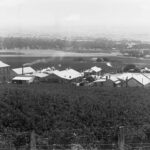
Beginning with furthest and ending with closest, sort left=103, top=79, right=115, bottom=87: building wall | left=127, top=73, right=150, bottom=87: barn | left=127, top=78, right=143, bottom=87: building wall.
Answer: left=103, top=79, right=115, bottom=87: building wall < left=127, top=78, right=143, bottom=87: building wall < left=127, top=73, right=150, bottom=87: barn

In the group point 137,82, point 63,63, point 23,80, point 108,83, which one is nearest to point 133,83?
point 137,82

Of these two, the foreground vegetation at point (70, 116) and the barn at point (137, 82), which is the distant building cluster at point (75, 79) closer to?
the barn at point (137, 82)

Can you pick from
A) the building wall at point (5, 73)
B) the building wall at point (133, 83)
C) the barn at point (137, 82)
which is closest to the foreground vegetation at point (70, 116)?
the barn at point (137, 82)

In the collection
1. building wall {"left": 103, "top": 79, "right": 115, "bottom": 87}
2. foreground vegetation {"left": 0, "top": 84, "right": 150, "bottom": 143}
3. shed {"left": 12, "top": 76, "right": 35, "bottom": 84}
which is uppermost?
foreground vegetation {"left": 0, "top": 84, "right": 150, "bottom": 143}

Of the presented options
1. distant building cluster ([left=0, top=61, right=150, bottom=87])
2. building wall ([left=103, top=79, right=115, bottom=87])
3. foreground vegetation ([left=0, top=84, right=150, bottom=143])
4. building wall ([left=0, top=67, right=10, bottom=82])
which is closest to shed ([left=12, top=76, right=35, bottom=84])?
distant building cluster ([left=0, top=61, right=150, bottom=87])

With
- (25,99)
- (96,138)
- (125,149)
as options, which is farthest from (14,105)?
(125,149)

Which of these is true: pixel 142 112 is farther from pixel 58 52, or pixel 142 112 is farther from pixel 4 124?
pixel 58 52

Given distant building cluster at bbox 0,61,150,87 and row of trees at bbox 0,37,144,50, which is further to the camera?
row of trees at bbox 0,37,144,50

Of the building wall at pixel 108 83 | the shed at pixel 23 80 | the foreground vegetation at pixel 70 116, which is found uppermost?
the foreground vegetation at pixel 70 116

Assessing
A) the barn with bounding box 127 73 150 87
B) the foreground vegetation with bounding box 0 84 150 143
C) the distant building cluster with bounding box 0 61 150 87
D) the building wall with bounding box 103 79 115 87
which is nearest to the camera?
the foreground vegetation with bounding box 0 84 150 143

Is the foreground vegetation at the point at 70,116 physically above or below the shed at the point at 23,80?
above

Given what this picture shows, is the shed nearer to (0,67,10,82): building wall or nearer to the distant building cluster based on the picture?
the distant building cluster
